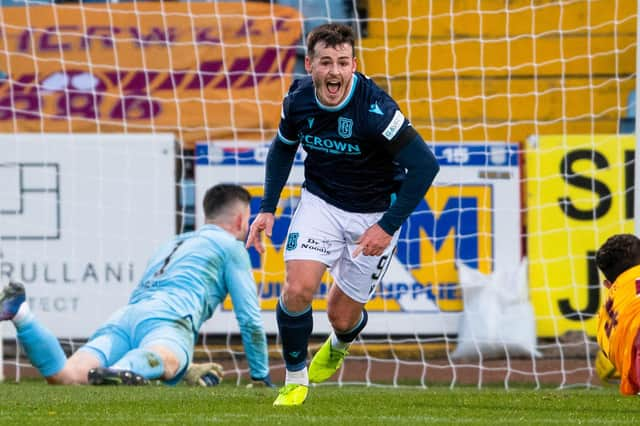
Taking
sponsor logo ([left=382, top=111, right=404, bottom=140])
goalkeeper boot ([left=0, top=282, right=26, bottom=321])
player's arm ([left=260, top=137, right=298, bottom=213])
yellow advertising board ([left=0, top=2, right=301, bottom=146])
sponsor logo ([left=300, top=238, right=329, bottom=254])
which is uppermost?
yellow advertising board ([left=0, top=2, right=301, bottom=146])

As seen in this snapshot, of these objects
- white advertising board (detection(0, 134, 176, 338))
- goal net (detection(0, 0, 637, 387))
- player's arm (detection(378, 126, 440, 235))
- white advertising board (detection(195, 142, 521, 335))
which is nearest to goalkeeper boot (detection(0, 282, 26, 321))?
player's arm (detection(378, 126, 440, 235))

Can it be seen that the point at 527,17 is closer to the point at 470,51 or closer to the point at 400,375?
the point at 470,51

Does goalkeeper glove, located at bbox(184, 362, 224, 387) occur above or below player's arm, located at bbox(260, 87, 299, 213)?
below

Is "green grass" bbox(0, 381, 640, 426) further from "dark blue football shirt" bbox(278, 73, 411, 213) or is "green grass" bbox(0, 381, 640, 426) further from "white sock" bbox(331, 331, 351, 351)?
"dark blue football shirt" bbox(278, 73, 411, 213)

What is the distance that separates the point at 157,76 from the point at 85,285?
2670 mm

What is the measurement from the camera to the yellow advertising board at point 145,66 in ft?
40.2

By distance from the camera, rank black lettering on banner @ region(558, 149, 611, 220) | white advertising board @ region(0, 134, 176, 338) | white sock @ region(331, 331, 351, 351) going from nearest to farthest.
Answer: white sock @ region(331, 331, 351, 351), white advertising board @ region(0, 134, 176, 338), black lettering on banner @ region(558, 149, 611, 220)

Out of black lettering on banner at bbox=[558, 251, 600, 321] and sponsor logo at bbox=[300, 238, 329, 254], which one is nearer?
sponsor logo at bbox=[300, 238, 329, 254]

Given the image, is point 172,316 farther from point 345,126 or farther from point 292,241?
point 345,126

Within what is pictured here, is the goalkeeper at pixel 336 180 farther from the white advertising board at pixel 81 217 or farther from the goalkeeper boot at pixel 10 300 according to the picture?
the white advertising board at pixel 81 217

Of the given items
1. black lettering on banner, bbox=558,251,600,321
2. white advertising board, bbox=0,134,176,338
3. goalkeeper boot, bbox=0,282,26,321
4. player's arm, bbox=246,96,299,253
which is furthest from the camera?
black lettering on banner, bbox=558,251,600,321

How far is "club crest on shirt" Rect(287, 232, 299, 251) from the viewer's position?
244 inches

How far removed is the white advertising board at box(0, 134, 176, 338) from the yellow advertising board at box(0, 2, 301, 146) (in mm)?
1478

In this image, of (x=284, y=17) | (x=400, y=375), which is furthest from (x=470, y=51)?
(x=400, y=375)
